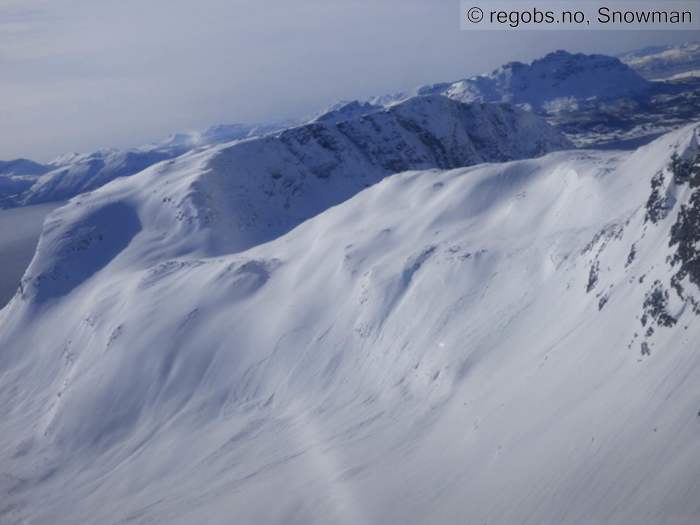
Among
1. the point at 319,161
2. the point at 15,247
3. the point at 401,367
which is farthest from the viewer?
the point at 15,247

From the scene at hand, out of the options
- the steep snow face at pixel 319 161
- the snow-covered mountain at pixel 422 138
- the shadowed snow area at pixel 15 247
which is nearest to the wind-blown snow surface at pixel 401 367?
the steep snow face at pixel 319 161

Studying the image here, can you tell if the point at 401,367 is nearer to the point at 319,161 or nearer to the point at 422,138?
the point at 319,161

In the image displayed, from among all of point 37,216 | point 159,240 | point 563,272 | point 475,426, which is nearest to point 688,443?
point 475,426

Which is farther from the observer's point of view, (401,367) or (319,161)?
(319,161)

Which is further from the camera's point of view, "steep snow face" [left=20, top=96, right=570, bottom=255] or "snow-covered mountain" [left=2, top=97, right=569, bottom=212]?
"snow-covered mountain" [left=2, top=97, right=569, bottom=212]

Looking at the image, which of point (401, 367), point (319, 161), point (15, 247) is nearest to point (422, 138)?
point (319, 161)

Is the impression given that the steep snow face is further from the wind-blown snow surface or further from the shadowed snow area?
the shadowed snow area

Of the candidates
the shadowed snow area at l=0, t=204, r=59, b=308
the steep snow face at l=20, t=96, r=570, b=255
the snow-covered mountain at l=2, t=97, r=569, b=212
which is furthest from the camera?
the snow-covered mountain at l=2, t=97, r=569, b=212

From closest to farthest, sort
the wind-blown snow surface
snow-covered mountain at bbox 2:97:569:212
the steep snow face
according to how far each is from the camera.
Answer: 1. the wind-blown snow surface
2. the steep snow face
3. snow-covered mountain at bbox 2:97:569:212

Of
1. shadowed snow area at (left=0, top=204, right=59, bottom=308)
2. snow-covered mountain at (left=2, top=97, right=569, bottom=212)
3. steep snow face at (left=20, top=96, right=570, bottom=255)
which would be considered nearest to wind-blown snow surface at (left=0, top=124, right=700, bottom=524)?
steep snow face at (left=20, top=96, right=570, bottom=255)
